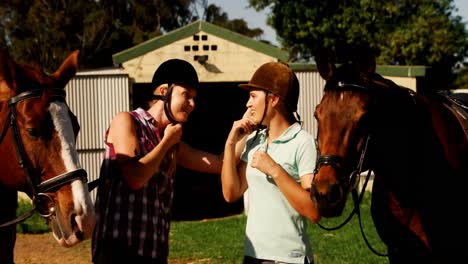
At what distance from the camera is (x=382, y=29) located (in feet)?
117

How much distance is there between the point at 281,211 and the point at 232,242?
6.73m

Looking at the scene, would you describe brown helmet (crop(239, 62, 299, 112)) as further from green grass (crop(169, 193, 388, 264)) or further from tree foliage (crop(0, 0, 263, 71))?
tree foliage (crop(0, 0, 263, 71))

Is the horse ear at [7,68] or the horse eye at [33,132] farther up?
the horse ear at [7,68]

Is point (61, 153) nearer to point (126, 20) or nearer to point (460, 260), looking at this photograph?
point (460, 260)

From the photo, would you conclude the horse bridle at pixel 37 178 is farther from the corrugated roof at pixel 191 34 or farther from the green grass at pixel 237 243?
the corrugated roof at pixel 191 34

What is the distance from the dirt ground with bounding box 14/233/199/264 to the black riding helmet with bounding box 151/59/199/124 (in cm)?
518

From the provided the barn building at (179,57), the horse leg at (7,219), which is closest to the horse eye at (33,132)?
the horse leg at (7,219)

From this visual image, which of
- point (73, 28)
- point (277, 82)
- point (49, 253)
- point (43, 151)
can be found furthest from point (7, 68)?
point (73, 28)

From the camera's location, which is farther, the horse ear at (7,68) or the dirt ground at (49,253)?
the dirt ground at (49,253)

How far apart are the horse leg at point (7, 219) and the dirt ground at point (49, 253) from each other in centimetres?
518

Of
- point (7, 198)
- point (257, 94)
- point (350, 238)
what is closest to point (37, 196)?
point (7, 198)

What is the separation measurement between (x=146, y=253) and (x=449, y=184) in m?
1.70

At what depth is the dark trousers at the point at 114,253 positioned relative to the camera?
3418mm

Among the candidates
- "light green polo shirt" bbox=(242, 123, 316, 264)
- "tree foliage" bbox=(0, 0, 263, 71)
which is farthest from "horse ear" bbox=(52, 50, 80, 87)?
"tree foliage" bbox=(0, 0, 263, 71)
